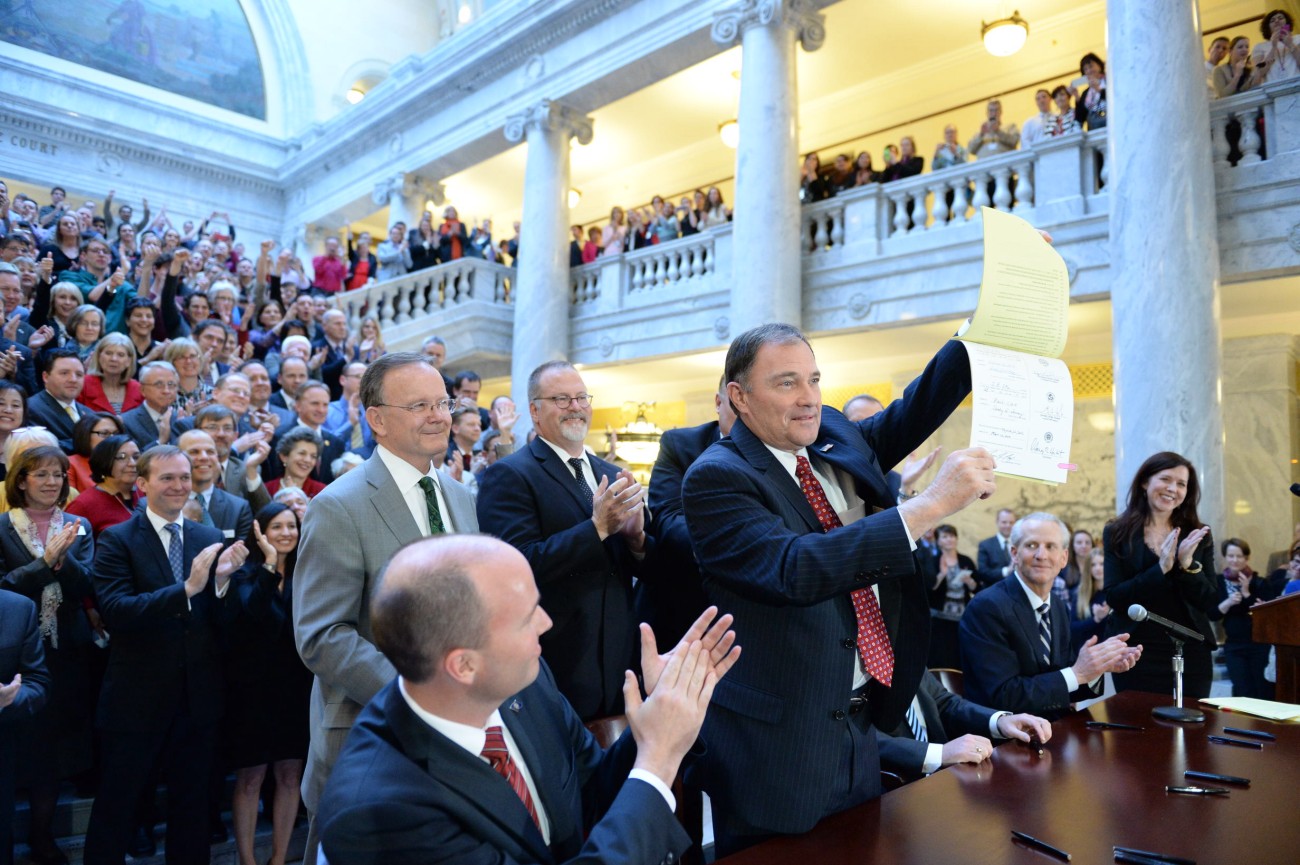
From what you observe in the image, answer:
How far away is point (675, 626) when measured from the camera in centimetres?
307

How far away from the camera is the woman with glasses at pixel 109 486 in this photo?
392 centimetres

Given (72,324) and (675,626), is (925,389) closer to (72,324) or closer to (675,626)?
(675,626)

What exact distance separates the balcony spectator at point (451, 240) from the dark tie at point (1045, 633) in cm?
1136

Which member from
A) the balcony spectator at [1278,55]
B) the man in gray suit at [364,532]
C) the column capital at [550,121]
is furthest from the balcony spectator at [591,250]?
the man in gray suit at [364,532]

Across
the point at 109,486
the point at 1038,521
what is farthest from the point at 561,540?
the point at 109,486

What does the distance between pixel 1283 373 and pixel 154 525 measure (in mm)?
9540

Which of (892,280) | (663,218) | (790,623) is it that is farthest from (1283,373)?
(790,623)

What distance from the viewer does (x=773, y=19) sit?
9.52 meters

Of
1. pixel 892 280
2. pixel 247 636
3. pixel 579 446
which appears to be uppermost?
pixel 892 280

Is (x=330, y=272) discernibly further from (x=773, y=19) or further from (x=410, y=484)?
(x=410, y=484)

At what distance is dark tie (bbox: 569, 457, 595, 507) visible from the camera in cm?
303

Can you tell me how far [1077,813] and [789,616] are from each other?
620 mm

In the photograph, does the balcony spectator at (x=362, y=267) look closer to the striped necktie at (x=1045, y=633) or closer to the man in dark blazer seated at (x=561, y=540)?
the man in dark blazer seated at (x=561, y=540)

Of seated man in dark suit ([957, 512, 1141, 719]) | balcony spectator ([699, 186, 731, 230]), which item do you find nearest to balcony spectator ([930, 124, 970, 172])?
balcony spectator ([699, 186, 731, 230])
